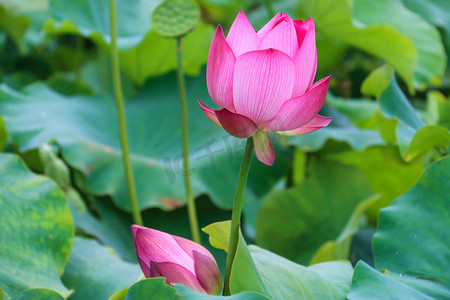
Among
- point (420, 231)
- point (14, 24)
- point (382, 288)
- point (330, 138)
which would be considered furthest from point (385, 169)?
point (14, 24)

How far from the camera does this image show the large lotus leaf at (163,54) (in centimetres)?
125

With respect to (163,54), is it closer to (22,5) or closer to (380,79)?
(22,5)

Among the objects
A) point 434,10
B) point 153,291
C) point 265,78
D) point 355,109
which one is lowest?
point 355,109

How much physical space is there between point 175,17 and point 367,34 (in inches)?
22.7

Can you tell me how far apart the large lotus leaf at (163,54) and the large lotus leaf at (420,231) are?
2.53 feet

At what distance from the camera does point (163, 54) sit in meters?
1.30

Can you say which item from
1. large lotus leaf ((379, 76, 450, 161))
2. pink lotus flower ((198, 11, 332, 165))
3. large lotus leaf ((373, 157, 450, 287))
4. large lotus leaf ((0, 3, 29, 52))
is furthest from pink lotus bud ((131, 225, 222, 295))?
large lotus leaf ((0, 3, 29, 52))

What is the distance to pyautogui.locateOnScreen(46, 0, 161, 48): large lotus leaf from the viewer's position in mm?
1142

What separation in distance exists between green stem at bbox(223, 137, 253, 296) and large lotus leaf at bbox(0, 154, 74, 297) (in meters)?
0.22

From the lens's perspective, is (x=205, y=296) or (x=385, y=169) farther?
(x=385, y=169)

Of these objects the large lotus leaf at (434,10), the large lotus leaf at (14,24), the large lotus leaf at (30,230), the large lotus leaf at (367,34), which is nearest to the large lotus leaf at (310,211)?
the large lotus leaf at (367,34)

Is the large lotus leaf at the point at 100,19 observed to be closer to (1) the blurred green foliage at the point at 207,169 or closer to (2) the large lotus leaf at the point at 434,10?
(1) the blurred green foliage at the point at 207,169

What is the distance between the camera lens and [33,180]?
67 centimetres

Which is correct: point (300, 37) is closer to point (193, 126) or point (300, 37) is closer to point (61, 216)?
point (61, 216)
